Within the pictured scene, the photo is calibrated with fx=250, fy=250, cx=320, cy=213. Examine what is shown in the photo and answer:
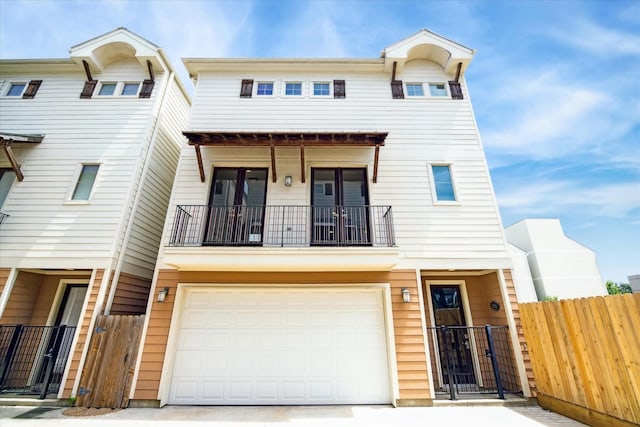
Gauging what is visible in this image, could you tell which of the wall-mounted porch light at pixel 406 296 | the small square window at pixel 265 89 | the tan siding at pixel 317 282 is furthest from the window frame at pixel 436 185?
the small square window at pixel 265 89

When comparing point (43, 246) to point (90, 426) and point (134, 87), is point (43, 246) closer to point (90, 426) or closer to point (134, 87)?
point (90, 426)

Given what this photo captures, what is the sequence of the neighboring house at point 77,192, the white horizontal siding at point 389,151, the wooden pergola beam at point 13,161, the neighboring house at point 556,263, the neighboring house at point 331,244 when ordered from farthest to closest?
the neighboring house at point 556,263
the wooden pergola beam at point 13,161
the white horizontal siding at point 389,151
the neighboring house at point 77,192
the neighboring house at point 331,244

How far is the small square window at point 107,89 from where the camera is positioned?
7.63 metres

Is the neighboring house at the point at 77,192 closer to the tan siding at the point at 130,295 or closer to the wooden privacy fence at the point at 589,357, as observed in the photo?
the tan siding at the point at 130,295

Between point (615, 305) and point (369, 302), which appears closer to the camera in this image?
point (615, 305)

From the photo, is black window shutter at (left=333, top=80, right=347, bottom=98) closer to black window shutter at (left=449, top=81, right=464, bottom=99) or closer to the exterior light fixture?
black window shutter at (left=449, top=81, right=464, bottom=99)

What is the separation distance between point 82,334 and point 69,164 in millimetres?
4509

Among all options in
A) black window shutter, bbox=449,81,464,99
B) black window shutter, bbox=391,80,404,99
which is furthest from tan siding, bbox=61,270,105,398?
black window shutter, bbox=449,81,464,99

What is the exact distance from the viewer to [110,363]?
5.02 metres

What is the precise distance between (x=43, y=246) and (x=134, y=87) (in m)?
5.07

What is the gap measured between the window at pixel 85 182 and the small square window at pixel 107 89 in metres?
2.54

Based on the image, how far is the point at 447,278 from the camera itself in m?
6.64

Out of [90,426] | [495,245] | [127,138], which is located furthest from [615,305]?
[127,138]

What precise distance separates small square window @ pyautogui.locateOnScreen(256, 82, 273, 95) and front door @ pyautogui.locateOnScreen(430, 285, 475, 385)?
24.0ft
